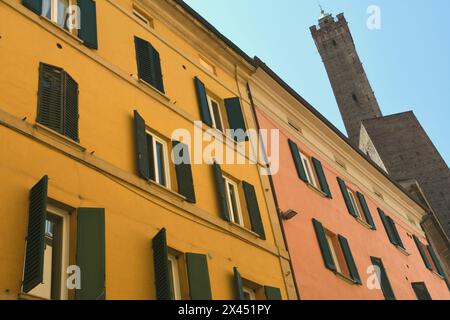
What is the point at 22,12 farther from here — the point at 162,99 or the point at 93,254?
the point at 93,254

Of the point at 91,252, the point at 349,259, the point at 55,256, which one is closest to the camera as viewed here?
the point at 55,256

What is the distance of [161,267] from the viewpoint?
7328mm

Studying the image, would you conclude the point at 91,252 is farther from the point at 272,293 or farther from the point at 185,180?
the point at 272,293

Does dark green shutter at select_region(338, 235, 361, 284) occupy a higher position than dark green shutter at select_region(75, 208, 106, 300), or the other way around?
dark green shutter at select_region(338, 235, 361, 284)

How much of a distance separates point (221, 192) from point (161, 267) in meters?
2.82

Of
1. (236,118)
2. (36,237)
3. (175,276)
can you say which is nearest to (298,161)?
(236,118)

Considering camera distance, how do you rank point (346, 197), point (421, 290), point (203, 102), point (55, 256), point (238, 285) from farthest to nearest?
point (421, 290) < point (346, 197) < point (203, 102) < point (238, 285) < point (55, 256)

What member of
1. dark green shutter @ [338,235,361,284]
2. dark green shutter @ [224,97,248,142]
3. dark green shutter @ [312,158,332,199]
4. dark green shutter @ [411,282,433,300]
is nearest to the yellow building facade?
dark green shutter @ [224,97,248,142]

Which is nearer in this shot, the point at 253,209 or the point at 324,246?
the point at 253,209

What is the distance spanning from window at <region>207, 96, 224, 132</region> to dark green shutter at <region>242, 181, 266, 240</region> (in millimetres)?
1561

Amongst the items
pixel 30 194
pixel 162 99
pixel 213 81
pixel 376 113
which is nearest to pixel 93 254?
pixel 30 194

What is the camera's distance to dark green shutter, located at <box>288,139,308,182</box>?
1393 centimetres

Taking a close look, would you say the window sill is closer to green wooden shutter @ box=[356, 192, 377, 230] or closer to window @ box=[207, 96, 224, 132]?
window @ box=[207, 96, 224, 132]
